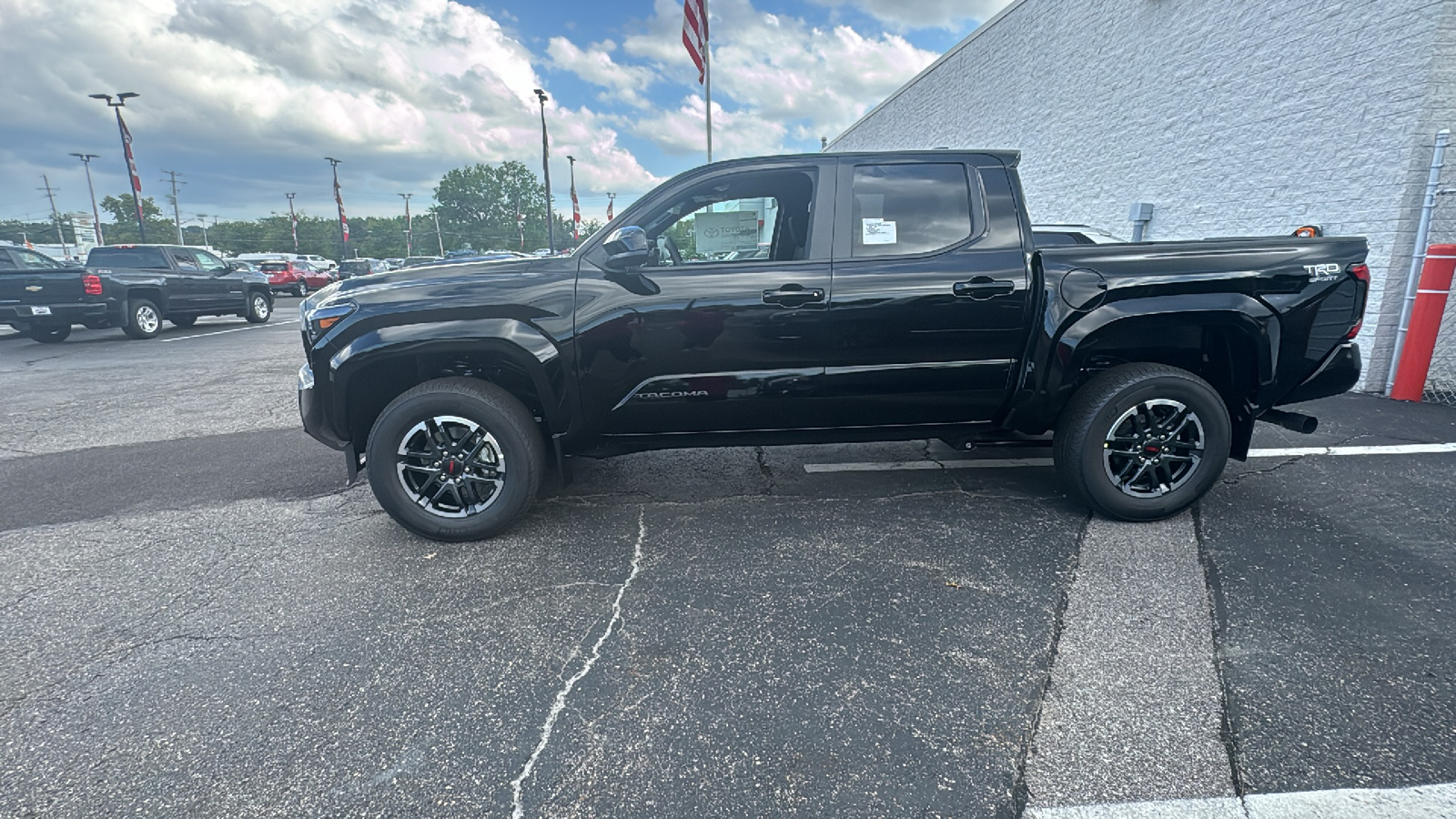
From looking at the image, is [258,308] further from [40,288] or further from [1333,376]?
[1333,376]

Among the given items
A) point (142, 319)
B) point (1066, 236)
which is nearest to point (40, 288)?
point (142, 319)

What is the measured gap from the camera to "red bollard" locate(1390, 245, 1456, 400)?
5.83 meters

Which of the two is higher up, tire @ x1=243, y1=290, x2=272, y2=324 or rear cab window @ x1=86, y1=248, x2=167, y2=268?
rear cab window @ x1=86, y1=248, x2=167, y2=268

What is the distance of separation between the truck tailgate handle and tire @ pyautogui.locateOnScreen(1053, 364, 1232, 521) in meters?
0.71

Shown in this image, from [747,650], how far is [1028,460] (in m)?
2.94

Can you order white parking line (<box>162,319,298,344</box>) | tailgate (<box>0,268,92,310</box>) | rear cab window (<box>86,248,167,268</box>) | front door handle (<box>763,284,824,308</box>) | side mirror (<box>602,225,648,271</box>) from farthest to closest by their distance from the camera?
rear cab window (<box>86,248,167,268</box>)
white parking line (<box>162,319,298,344</box>)
tailgate (<box>0,268,92,310</box>)
front door handle (<box>763,284,824,308</box>)
side mirror (<box>602,225,648,271</box>)

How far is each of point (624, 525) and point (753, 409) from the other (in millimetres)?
953

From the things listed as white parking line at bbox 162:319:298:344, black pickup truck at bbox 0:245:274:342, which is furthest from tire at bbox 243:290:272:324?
white parking line at bbox 162:319:298:344

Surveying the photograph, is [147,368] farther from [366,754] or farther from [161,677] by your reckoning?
[366,754]

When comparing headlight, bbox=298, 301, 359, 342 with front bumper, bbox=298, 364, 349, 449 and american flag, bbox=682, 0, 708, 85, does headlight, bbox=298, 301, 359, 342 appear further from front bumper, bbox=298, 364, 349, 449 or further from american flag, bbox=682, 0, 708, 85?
american flag, bbox=682, 0, 708, 85

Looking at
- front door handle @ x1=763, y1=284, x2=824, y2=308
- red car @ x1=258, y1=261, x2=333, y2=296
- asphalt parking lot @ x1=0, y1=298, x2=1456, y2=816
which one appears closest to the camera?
asphalt parking lot @ x1=0, y1=298, x2=1456, y2=816

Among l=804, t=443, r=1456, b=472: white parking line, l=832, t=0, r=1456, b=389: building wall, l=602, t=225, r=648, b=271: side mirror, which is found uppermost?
l=832, t=0, r=1456, b=389: building wall

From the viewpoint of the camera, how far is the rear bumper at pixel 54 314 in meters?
11.2

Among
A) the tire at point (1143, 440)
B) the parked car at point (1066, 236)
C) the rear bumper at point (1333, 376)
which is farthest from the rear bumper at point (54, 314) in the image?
the rear bumper at point (1333, 376)
